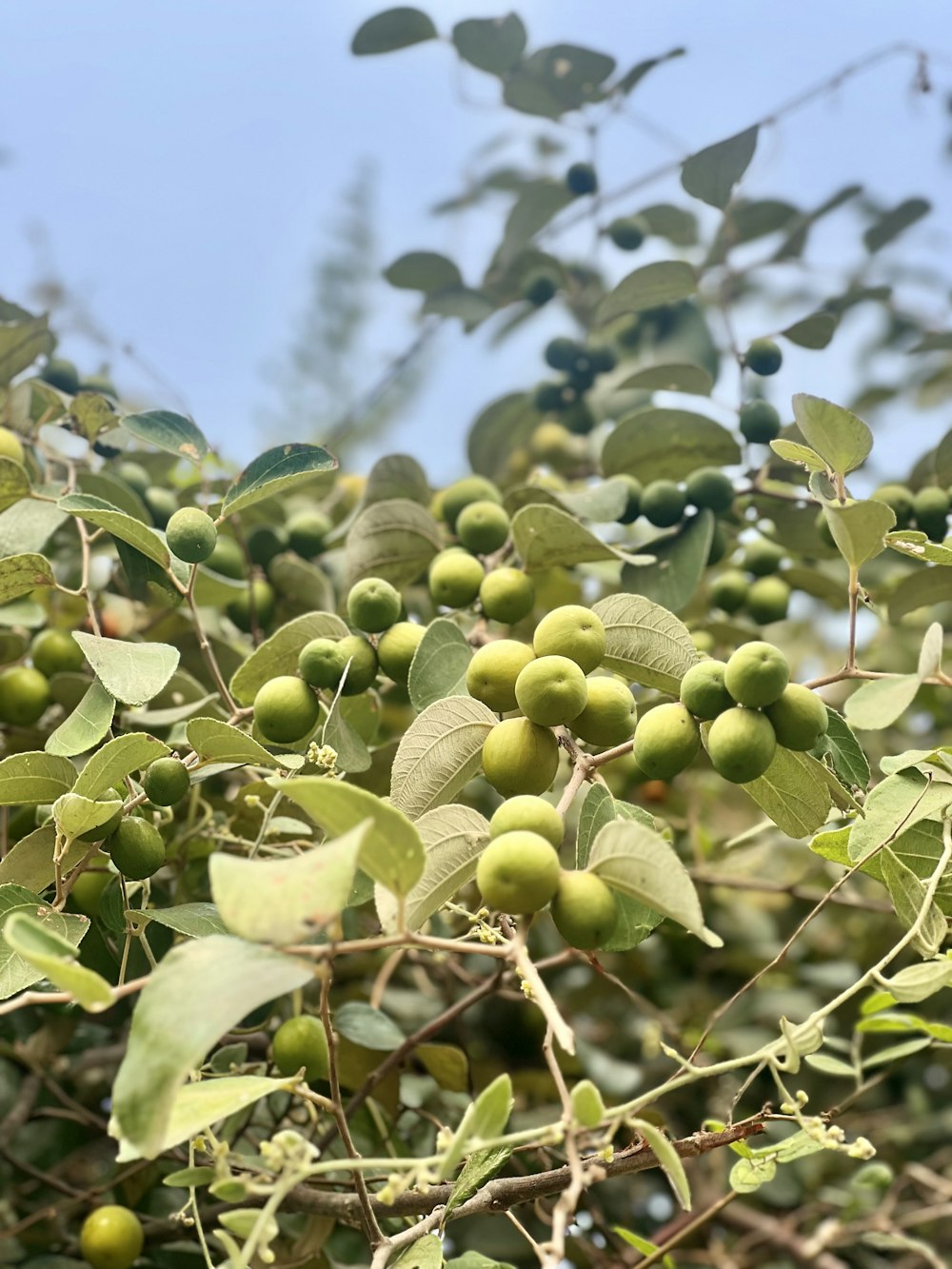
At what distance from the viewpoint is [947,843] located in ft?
2.55

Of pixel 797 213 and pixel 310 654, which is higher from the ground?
pixel 797 213

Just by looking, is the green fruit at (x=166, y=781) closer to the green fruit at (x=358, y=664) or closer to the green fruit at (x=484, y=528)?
the green fruit at (x=358, y=664)

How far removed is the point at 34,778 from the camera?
82 cm

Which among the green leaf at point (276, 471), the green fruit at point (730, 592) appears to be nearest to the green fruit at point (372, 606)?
the green leaf at point (276, 471)

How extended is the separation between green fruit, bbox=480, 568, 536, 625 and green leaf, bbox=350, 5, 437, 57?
3.98ft

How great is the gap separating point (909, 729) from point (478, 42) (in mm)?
1507

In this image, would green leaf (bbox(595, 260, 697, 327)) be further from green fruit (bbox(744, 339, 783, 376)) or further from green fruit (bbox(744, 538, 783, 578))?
green fruit (bbox(744, 538, 783, 578))

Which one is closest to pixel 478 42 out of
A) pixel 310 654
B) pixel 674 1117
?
pixel 310 654

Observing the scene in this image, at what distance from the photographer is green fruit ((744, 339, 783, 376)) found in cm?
144

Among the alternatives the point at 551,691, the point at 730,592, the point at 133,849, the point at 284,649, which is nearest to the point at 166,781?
the point at 133,849

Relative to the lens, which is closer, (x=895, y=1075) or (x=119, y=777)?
(x=119, y=777)

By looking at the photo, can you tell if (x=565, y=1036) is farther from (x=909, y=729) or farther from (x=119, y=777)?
(x=909, y=729)

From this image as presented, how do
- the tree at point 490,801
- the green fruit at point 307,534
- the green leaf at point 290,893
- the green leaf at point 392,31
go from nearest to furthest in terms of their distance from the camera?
the green leaf at point 290,893
the tree at point 490,801
the green fruit at point 307,534
the green leaf at point 392,31

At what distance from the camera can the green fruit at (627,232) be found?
6.00 feet
